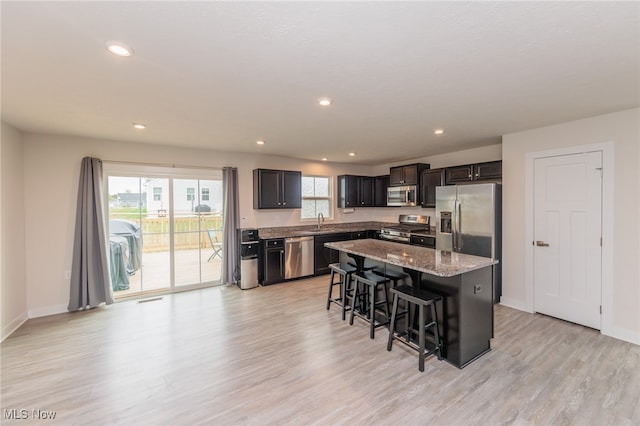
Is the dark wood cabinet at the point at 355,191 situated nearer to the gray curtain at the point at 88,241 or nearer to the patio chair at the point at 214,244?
the patio chair at the point at 214,244

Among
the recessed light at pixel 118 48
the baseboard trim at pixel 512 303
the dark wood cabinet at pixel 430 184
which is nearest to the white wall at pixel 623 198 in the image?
the baseboard trim at pixel 512 303

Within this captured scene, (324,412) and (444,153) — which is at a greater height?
(444,153)

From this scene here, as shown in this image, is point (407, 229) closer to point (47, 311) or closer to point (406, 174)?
point (406, 174)

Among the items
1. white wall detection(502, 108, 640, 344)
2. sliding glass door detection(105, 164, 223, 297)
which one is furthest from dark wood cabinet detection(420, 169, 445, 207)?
sliding glass door detection(105, 164, 223, 297)

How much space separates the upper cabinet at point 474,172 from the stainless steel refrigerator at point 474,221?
0.31 metres

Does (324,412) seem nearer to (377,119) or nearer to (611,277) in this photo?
(377,119)

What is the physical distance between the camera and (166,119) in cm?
321

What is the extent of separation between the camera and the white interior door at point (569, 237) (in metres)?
3.25

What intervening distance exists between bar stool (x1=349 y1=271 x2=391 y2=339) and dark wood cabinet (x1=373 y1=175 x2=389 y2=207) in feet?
10.9

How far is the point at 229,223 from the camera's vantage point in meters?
5.09

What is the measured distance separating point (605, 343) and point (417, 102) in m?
3.31

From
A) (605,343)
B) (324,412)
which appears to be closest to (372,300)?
(324,412)
